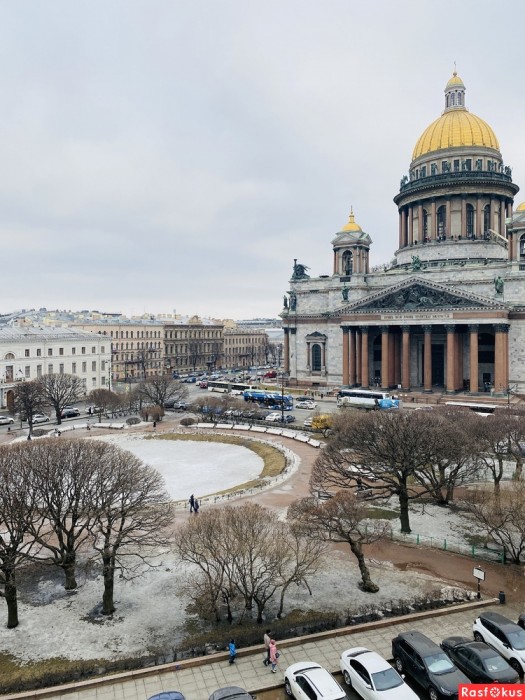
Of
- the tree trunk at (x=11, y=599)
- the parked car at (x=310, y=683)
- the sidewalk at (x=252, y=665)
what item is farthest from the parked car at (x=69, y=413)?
the parked car at (x=310, y=683)

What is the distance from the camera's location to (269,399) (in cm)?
7694

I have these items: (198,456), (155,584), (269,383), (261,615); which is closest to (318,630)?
(261,615)

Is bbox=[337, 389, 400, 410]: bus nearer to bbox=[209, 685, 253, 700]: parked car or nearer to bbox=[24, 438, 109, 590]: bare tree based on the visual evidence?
bbox=[24, 438, 109, 590]: bare tree

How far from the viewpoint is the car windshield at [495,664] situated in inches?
658

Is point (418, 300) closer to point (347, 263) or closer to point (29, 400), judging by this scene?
point (347, 263)

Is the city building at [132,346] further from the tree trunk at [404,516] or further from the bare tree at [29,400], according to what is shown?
the tree trunk at [404,516]

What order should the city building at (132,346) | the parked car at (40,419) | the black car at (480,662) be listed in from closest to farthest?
the black car at (480,662)
the parked car at (40,419)
the city building at (132,346)

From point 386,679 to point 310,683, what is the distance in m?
2.28

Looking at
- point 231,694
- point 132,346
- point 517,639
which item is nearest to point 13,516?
point 231,694

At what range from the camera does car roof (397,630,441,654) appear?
17406mm

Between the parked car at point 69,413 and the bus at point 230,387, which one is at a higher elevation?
the bus at point 230,387

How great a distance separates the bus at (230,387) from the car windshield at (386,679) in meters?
70.0

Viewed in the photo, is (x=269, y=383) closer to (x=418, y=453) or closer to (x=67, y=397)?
(x=67, y=397)

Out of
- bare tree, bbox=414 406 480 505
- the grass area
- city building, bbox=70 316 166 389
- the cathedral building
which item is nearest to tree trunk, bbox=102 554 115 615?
the grass area
